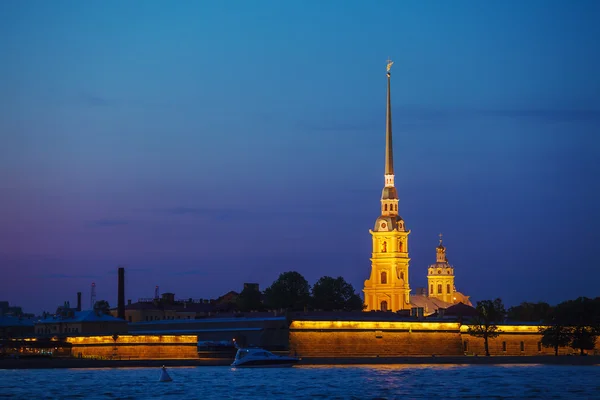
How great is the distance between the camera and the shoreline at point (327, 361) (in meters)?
124

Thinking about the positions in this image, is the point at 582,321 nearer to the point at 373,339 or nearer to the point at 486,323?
the point at 486,323

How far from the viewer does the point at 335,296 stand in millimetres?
194000

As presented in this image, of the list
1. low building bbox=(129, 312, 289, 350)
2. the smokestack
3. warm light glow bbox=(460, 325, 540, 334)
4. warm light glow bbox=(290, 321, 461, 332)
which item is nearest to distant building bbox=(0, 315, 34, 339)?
the smokestack

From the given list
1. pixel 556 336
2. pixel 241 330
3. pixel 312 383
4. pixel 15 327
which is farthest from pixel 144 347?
pixel 556 336

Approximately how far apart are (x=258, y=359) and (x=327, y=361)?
1306 cm

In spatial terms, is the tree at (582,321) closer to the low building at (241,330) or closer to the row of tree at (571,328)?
the row of tree at (571,328)

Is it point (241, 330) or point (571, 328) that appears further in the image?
point (571, 328)

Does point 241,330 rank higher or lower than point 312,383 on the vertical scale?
higher

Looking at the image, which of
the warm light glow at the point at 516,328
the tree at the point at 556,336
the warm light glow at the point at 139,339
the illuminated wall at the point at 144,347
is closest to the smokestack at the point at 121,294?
the warm light glow at the point at 139,339

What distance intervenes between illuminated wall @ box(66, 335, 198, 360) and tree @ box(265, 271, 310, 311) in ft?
186

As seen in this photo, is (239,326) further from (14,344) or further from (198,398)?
(198,398)

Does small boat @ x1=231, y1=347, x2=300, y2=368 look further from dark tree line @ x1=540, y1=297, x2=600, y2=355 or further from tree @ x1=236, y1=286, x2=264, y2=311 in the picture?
tree @ x1=236, y1=286, x2=264, y2=311

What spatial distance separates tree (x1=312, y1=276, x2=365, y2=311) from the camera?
192 m

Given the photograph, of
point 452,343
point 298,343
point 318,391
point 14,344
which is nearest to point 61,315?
point 14,344
